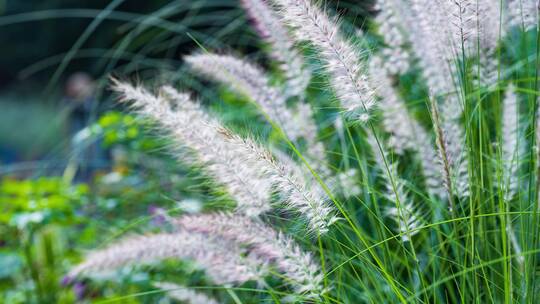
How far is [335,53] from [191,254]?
1.57ft

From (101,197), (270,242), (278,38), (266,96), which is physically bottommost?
(101,197)

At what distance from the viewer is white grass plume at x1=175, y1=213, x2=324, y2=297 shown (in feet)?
3.25

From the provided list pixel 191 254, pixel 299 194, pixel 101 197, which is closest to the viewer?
pixel 299 194

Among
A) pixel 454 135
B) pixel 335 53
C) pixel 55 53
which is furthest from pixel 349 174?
pixel 55 53

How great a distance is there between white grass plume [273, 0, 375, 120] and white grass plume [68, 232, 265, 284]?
0.36m

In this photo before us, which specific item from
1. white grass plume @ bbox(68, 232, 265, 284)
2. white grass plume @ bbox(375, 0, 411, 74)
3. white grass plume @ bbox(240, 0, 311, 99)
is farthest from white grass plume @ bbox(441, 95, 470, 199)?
white grass plume @ bbox(68, 232, 265, 284)

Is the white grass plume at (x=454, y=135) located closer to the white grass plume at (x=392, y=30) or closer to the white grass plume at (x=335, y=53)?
the white grass plume at (x=392, y=30)

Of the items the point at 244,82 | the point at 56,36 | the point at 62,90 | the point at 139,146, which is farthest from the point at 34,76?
the point at 244,82

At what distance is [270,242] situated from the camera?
3.39ft

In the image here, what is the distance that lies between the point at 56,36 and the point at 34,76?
2799 millimetres

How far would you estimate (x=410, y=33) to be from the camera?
4.52ft

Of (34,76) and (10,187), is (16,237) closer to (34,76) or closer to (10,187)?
(10,187)

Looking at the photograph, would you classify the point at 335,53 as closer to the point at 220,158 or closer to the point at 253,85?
the point at 220,158

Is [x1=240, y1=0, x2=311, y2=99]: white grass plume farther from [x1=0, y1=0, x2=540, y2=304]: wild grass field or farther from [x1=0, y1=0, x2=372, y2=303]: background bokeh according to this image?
[x1=0, y1=0, x2=372, y2=303]: background bokeh
